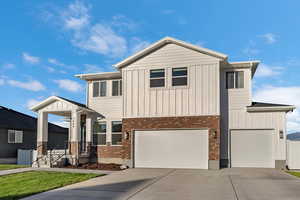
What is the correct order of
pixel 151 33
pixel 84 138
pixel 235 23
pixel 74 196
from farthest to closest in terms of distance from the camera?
pixel 84 138 → pixel 151 33 → pixel 235 23 → pixel 74 196

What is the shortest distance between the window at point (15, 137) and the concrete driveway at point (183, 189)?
1488 centimetres

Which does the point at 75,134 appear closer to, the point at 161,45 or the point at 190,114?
the point at 190,114

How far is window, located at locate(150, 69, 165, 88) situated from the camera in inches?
604

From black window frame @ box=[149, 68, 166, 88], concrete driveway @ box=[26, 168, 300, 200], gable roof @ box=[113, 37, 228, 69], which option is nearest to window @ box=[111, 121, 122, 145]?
black window frame @ box=[149, 68, 166, 88]

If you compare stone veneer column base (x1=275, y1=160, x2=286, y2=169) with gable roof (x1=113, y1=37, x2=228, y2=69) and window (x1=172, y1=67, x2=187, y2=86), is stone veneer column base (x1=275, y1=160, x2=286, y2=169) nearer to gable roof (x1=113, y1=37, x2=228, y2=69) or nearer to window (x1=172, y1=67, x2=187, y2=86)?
gable roof (x1=113, y1=37, x2=228, y2=69)

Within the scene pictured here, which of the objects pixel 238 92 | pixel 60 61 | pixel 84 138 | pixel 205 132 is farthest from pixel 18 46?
pixel 238 92

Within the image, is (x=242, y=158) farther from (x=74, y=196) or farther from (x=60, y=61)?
(x=60, y=61)

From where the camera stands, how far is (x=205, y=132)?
1462 cm

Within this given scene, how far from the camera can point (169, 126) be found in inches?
591

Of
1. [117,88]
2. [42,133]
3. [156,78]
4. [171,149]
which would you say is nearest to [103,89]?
[117,88]

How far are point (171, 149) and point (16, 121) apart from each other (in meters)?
15.5

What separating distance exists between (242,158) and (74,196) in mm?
10277

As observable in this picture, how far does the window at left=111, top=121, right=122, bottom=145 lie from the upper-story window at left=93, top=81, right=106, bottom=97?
215 cm

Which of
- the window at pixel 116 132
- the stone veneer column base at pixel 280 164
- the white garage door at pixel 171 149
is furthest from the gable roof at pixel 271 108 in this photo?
the window at pixel 116 132
